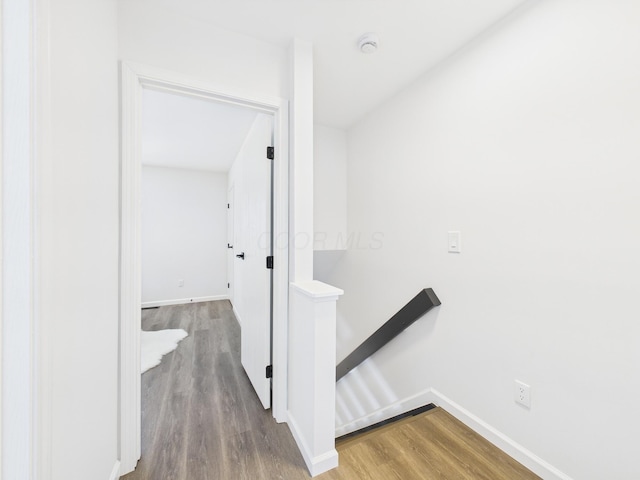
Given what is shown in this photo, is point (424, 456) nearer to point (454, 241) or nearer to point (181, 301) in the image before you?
point (454, 241)

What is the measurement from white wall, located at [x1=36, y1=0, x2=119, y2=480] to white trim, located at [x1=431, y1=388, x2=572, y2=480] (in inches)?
70.2

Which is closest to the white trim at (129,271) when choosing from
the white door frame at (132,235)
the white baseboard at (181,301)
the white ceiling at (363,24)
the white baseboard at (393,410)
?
the white door frame at (132,235)

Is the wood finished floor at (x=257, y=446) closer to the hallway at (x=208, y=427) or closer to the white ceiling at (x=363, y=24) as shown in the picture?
the hallway at (x=208, y=427)

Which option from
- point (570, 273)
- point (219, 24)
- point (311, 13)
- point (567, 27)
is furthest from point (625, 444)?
point (219, 24)

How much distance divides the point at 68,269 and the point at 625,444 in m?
2.06

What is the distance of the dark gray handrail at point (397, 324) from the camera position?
177cm

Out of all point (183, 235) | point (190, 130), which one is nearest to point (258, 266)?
point (190, 130)

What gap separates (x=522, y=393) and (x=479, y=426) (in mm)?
344

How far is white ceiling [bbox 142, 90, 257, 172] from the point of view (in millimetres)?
2338

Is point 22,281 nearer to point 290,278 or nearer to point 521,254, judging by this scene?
point 290,278

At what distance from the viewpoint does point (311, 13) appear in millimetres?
1382

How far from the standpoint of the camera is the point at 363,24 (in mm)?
1453

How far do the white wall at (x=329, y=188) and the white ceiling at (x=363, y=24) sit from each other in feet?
2.90

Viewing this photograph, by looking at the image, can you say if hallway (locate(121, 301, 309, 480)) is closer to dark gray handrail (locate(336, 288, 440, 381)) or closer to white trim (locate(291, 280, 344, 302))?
white trim (locate(291, 280, 344, 302))
